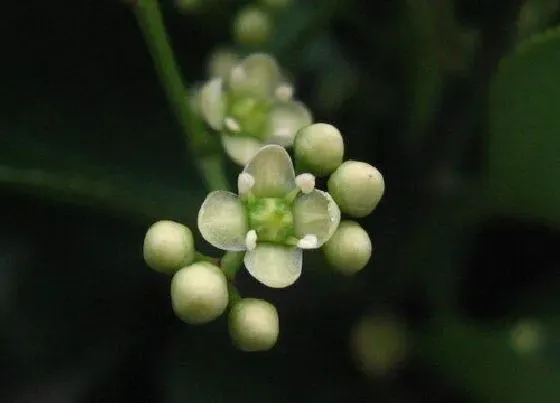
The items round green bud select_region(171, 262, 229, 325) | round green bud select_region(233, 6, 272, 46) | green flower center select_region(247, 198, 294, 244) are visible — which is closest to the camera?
round green bud select_region(171, 262, 229, 325)

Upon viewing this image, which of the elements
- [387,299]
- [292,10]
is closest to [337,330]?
[387,299]

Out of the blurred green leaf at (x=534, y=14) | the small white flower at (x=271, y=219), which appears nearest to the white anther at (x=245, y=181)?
the small white flower at (x=271, y=219)

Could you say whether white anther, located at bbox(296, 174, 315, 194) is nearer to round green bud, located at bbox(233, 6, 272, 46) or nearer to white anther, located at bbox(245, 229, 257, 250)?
white anther, located at bbox(245, 229, 257, 250)

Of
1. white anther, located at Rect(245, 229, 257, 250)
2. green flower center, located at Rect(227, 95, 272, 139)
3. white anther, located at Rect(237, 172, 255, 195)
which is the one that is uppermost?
green flower center, located at Rect(227, 95, 272, 139)

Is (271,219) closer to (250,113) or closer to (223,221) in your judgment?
(223,221)

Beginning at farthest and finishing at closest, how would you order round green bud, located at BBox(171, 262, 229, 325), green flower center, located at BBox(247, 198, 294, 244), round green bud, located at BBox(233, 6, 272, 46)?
round green bud, located at BBox(233, 6, 272, 46)
green flower center, located at BBox(247, 198, 294, 244)
round green bud, located at BBox(171, 262, 229, 325)

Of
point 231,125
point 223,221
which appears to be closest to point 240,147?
point 231,125

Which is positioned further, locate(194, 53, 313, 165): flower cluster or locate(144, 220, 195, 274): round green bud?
locate(194, 53, 313, 165): flower cluster

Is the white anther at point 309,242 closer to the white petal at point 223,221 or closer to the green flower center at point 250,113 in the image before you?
the white petal at point 223,221

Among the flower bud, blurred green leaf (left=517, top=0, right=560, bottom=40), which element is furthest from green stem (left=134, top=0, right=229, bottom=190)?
blurred green leaf (left=517, top=0, right=560, bottom=40)
